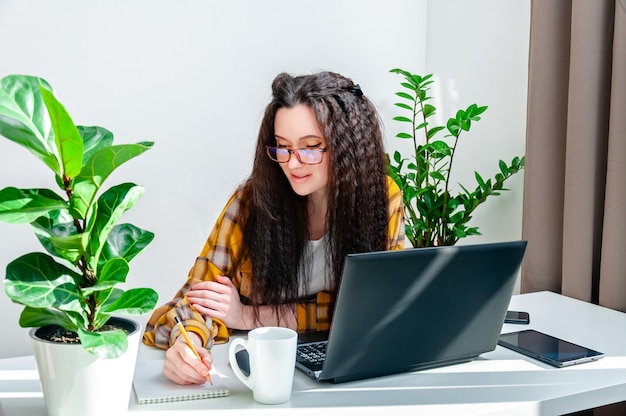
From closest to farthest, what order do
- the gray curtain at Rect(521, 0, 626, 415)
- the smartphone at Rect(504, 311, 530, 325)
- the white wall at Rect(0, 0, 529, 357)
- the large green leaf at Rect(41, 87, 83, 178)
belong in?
the large green leaf at Rect(41, 87, 83, 178) → the smartphone at Rect(504, 311, 530, 325) → the gray curtain at Rect(521, 0, 626, 415) → the white wall at Rect(0, 0, 529, 357)

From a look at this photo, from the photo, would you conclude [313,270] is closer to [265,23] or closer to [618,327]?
[618,327]

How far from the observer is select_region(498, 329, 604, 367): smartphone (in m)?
1.33

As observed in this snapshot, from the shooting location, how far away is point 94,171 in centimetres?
100

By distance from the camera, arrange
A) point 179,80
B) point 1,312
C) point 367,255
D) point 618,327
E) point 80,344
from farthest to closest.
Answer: point 179,80, point 1,312, point 618,327, point 367,255, point 80,344

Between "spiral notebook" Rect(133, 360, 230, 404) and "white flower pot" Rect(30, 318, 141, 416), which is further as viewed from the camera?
"spiral notebook" Rect(133, 360, 230, 404)

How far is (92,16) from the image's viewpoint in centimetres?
256

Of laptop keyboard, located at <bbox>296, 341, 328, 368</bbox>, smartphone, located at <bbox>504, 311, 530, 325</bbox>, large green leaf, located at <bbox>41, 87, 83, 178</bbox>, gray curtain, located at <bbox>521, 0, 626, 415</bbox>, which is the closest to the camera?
large green leaf, located at <bbox>41, 87, 83, 178</bbox>

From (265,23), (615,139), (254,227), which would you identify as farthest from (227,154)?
(615,139)

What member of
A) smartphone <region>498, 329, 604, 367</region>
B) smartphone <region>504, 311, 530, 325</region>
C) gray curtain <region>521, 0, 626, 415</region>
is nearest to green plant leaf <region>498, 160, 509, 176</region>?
gray curtain <region>521, 0, 626, 415</region>

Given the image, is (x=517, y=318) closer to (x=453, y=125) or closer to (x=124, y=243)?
(x=124, y=243)

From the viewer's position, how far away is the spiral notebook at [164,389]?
1.13 meters

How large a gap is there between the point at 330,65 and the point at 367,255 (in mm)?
2033

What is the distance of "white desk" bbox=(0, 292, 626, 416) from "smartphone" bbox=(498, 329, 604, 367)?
1 cm

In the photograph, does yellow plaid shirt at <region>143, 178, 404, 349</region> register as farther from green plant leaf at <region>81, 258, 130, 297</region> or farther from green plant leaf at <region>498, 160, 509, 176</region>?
green plant leaf at <region>498, 160, 509, 176</region>
